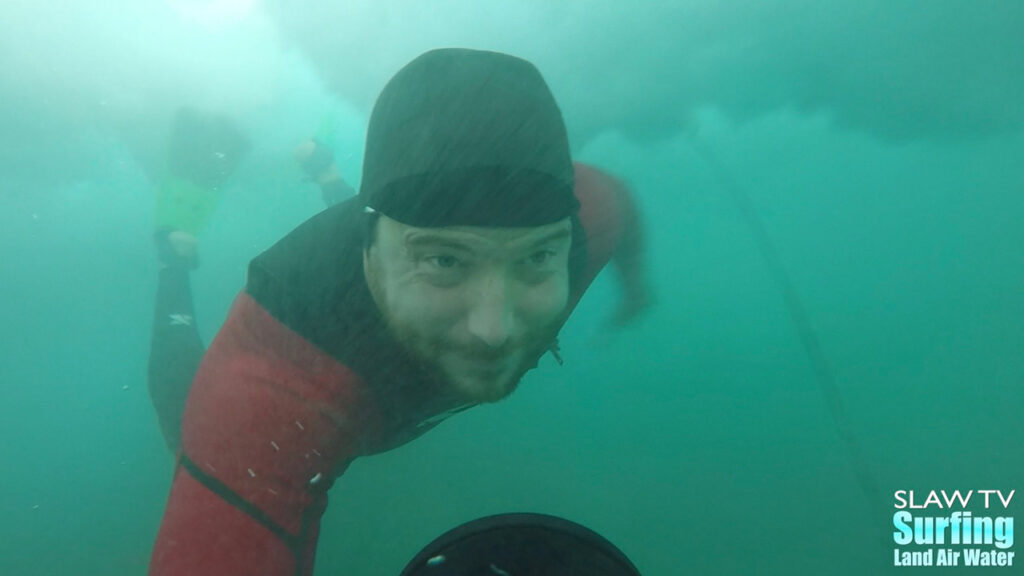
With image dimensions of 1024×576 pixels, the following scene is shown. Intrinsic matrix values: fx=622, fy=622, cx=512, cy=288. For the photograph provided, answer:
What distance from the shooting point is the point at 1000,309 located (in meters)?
1.55

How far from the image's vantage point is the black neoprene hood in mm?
923

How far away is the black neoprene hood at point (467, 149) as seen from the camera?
A: 3.03ft

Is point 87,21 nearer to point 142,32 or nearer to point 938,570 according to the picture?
point 142,32

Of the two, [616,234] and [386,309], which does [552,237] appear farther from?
[616,234]

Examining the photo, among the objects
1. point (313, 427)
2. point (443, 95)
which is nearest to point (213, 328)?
point (313, 427)

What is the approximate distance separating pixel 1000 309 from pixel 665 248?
0.86 meters

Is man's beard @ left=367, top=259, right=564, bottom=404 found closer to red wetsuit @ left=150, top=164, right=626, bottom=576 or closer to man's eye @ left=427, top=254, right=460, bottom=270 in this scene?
red wetsuit @ left=150, top=164, right=626, bottom=576

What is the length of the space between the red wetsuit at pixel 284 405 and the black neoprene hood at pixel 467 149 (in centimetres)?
16

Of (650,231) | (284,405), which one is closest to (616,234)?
(650,231)

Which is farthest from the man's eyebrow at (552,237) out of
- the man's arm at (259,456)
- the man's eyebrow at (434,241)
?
the man's arm at (259,456)

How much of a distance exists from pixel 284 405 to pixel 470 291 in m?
0.36

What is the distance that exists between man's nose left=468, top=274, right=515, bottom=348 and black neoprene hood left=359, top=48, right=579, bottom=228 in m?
0.09

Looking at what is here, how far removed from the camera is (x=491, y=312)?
0.90 metres

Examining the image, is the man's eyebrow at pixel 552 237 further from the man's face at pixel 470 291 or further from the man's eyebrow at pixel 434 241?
the man's eyebrow at pixel 434 241
